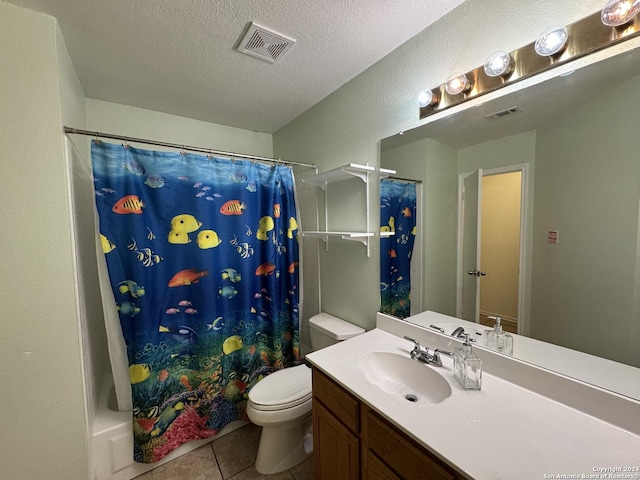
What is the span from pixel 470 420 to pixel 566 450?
0.74ft

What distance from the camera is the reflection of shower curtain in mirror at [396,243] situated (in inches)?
57.8

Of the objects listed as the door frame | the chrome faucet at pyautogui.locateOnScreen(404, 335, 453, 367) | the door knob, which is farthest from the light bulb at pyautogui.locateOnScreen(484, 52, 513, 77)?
the chrome faucet at pyautogui.locateOnScreen(404, 335, 453, 367)

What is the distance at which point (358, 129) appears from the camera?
166cm

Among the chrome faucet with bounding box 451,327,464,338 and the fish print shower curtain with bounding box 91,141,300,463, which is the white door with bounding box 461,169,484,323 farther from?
the fish print shower curtain with bounding box 91,141,300,463

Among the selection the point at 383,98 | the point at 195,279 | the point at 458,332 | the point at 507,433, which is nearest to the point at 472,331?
the point at 458,332

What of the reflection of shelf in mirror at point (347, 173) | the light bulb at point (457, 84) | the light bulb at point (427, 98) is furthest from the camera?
the reflection of shelf in mirror at point (347, 173)

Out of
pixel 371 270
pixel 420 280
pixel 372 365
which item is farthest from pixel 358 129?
pixel 372 365

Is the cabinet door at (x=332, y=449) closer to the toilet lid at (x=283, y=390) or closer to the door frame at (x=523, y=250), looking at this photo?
the toilet lid at (x=283, y=390)

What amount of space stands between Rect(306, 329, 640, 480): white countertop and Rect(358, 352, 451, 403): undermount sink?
8cm

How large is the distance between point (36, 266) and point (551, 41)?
2.23m

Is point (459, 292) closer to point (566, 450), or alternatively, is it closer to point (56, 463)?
point (566, 450)

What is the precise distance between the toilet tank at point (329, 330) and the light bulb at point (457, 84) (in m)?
1.43

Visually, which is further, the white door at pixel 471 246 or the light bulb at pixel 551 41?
the white door at pixel 471 246

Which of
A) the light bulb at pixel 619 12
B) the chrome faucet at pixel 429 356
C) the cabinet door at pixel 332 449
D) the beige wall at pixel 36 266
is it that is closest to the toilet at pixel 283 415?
the cabinet door at pixel 332 449
